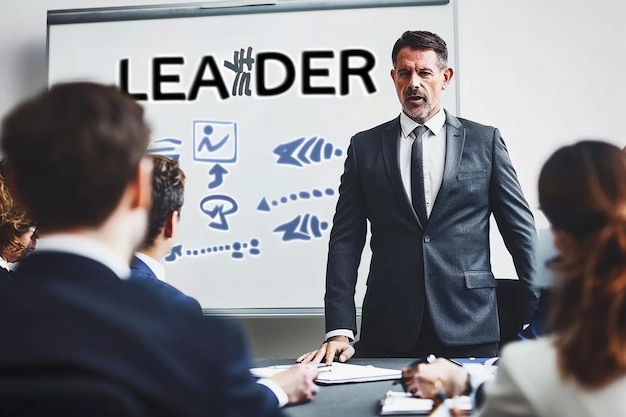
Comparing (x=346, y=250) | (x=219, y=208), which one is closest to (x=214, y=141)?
(x=219, y=208)

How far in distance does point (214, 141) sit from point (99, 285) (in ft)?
7.77

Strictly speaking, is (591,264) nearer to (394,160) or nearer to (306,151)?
(394,160)

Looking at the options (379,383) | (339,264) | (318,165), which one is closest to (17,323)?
(379,383)

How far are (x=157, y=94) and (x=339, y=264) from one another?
4.70ft

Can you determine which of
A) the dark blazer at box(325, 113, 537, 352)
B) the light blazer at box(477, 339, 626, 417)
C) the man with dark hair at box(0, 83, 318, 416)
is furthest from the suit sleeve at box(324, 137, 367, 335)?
the man with dark hair at box(0, 83, 318, 416)

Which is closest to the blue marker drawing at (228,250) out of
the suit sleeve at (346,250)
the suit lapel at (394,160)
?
the suit sleeve at (346,250)

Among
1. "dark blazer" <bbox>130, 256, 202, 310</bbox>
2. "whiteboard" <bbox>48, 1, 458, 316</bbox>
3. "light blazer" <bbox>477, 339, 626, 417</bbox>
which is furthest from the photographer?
"whiteboard" <bbox>48, 1, 458, 316</bbox>

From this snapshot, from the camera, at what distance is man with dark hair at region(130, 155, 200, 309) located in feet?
5.09

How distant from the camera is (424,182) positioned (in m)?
2.19

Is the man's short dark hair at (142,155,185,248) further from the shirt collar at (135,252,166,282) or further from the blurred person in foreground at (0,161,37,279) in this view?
the blurred person in foreground at (0,161,37,279)

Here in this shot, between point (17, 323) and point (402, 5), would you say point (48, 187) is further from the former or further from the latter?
point (402, 5)

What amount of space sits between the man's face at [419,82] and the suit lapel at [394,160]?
7 centimetres

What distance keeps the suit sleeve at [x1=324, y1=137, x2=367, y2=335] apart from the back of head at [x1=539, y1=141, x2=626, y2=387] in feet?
4.00

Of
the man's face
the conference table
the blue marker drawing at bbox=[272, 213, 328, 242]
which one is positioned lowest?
the conference table
